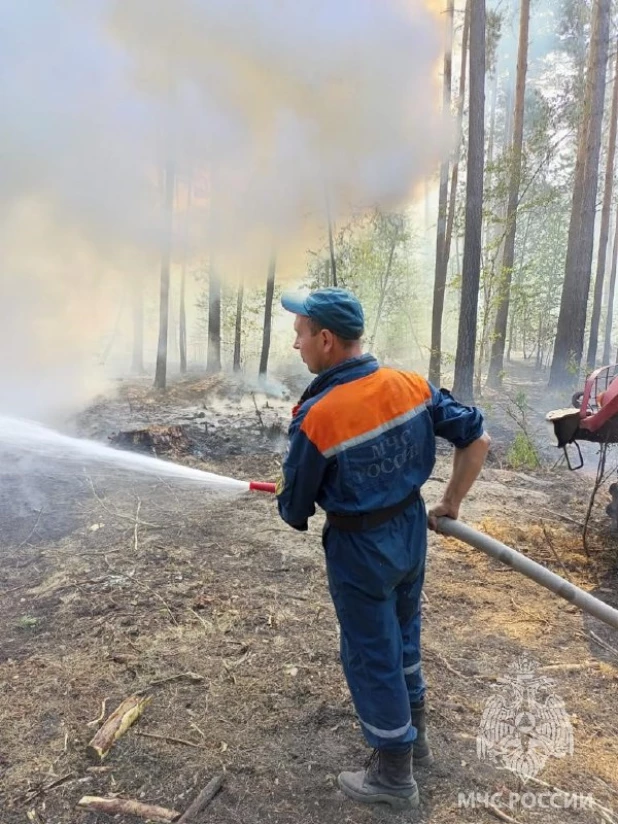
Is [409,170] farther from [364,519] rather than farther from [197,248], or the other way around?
[364,519]

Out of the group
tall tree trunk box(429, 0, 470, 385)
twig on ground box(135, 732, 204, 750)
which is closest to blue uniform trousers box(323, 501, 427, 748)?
twig on ground box(135, 732, 204, 750)

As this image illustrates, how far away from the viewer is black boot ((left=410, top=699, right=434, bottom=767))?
7.71ft

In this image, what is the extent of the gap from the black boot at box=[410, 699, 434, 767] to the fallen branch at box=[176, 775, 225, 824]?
83cm

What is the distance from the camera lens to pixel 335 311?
2066mm

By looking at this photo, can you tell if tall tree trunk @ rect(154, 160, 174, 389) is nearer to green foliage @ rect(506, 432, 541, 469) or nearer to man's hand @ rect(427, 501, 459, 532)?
green foliage @ rect(506, 432, 541, 469)

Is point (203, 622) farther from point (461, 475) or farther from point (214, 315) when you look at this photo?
point (214, 315)

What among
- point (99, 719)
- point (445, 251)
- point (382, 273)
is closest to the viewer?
point (99, 719)

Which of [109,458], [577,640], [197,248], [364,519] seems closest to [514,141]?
[197,248]

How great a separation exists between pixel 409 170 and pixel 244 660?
16093 millimetres

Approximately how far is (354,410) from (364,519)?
1.34 feet

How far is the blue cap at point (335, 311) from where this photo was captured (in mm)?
2066

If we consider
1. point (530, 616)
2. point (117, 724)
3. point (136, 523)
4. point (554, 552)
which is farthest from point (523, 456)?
point (117, 724)

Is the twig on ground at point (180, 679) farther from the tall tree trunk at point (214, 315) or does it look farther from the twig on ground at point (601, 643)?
the tall tree trunk at point (214, 315)

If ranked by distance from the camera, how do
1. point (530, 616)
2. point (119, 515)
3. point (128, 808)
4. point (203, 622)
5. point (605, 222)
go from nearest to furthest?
point (128, 808) → point (203, 622) → point (530, 616) → point (119, 515) → point (605, 222)
